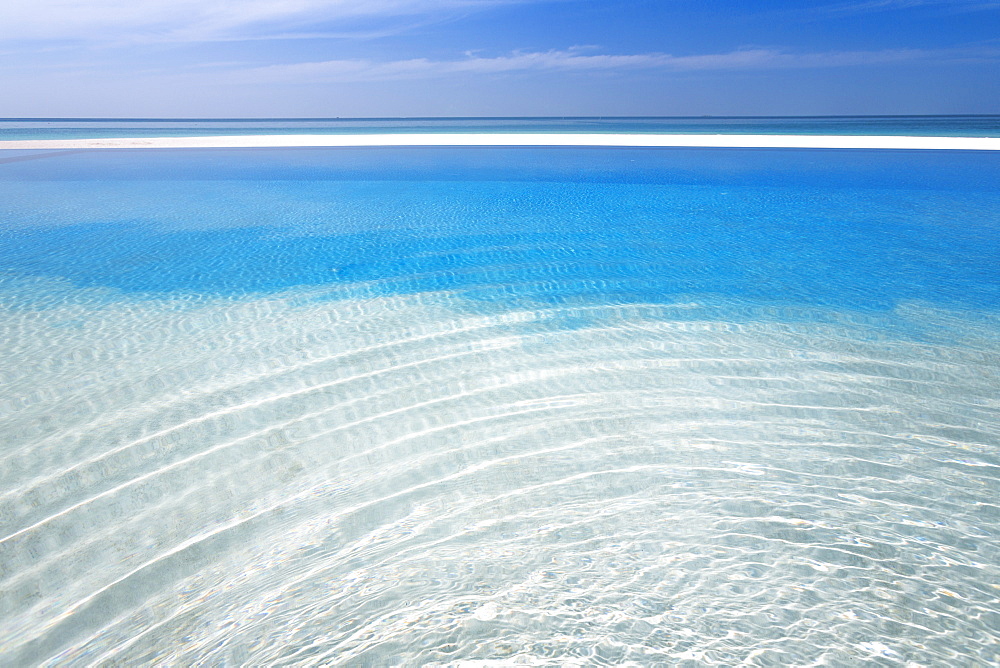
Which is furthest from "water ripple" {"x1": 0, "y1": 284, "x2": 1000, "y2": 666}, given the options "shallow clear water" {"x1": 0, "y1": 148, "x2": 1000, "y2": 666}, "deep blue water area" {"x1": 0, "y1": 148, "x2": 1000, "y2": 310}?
"deep blue water area" {"x1": 0, "y1": 148, "x2": 1000, "y2": 310}

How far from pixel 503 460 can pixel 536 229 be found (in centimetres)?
380

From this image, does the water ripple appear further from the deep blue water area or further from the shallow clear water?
the deep blue water area

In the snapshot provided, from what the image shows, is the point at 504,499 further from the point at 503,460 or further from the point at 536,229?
the point at 536,229

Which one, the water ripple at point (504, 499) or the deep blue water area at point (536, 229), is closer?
the water ripple at point (504, 499)

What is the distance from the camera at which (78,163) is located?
11125 millimetres

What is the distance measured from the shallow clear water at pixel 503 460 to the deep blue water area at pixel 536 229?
0.07 m

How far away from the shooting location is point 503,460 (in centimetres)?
184

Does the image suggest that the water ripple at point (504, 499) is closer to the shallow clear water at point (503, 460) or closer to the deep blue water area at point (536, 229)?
the shallow clear water at point (503, 460)

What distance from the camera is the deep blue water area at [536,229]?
12.4 ft

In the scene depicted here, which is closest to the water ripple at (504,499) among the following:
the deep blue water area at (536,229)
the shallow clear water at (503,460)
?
the shallow clear water at (503,460)

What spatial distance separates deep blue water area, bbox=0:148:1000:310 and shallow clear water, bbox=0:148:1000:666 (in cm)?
7

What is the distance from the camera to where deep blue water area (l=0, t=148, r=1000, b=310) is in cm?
379

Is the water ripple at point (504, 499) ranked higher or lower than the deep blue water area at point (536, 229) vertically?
lower

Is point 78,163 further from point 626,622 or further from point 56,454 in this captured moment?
point 626,622
